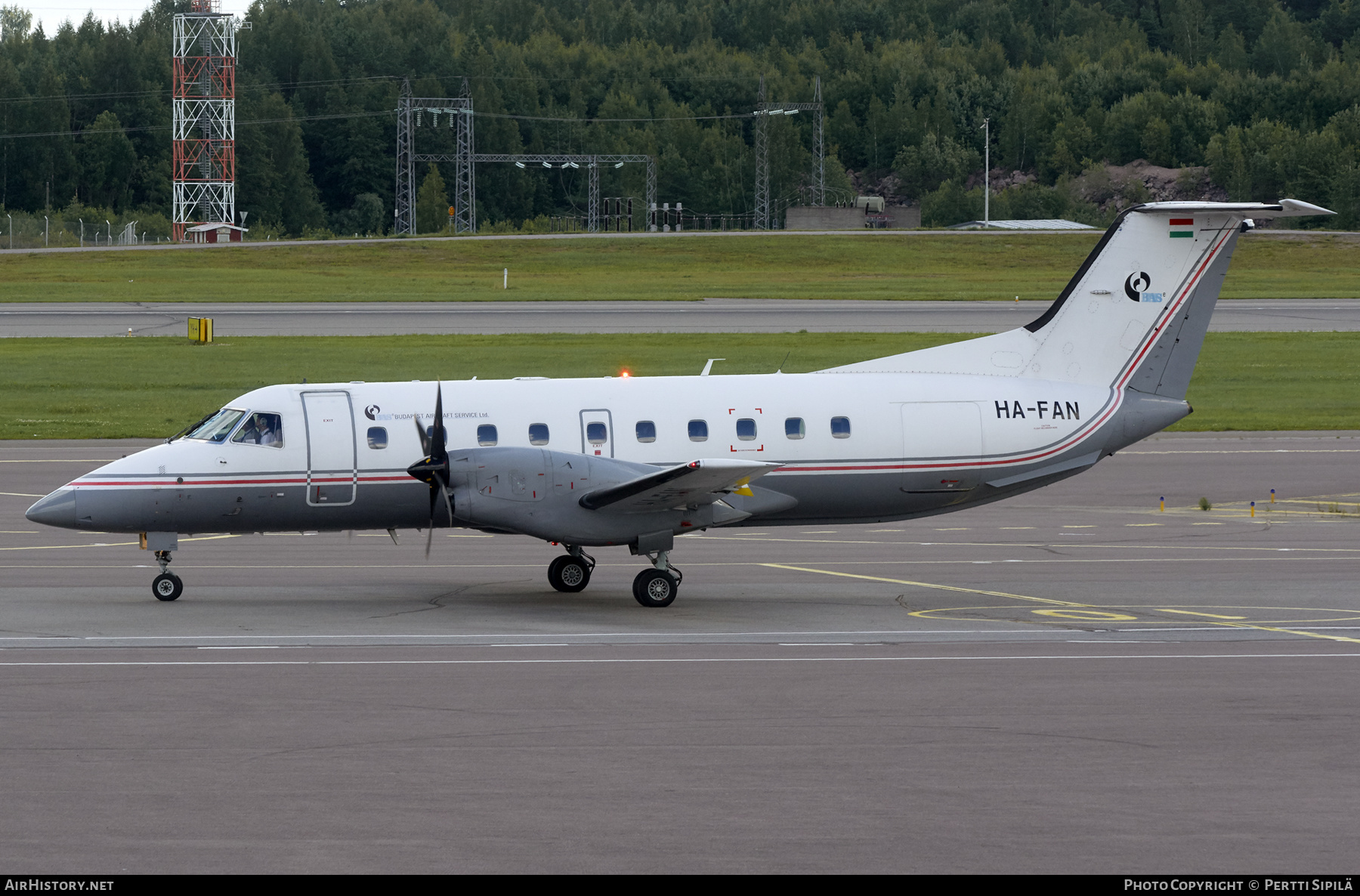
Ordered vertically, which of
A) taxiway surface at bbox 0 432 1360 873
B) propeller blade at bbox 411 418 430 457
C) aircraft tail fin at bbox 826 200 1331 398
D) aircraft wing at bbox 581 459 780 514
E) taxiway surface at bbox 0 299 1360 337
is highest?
taxiway surface at bbox 0 299 1360 337

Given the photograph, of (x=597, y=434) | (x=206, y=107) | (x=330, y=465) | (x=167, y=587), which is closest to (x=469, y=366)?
(x=330, y=465)

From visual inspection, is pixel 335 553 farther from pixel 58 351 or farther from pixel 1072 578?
pixel 58 351

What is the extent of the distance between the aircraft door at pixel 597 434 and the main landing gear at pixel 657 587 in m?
1.68

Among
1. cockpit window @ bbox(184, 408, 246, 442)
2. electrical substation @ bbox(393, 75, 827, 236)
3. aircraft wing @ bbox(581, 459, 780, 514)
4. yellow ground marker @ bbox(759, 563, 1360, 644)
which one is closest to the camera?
yellow ground marker @ bbox(759, 563, 1360, 644)

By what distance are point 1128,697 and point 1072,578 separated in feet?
25.2

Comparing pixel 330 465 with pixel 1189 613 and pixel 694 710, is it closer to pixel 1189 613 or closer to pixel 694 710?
pixel 694 710

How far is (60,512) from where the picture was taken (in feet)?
62.8

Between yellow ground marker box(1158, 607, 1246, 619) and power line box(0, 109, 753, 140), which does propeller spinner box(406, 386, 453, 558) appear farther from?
power line box(0, 109, 753, 140)

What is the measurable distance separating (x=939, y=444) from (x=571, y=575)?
547 centimetres

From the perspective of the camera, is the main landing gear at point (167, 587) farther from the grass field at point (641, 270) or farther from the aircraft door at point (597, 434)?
the grass field at point (641, 270)

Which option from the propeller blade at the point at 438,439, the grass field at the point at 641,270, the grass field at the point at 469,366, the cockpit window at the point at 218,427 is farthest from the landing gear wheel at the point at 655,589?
the grass field at the point at 641,270

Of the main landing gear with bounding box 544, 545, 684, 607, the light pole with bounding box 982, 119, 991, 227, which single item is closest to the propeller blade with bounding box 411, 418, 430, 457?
the main landing gear with bounding box 544, 545, 684, 607

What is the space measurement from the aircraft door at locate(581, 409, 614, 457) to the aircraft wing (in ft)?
3.32

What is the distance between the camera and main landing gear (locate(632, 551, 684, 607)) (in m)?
19.2
